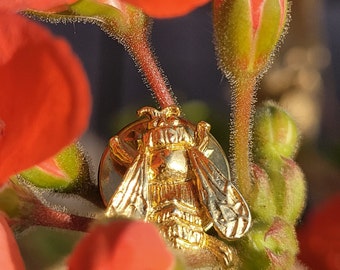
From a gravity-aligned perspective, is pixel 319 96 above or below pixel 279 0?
below

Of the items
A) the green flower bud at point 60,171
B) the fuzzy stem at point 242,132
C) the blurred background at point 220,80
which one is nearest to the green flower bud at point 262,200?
the fuzzy stem at point 242,132

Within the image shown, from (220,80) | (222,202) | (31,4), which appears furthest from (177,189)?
(220,80)

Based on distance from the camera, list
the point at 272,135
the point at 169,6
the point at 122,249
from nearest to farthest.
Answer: the point at 122,249 < the point at 169,6 < the point at 272,135

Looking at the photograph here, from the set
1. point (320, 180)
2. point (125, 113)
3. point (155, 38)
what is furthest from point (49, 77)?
point (155, 38)

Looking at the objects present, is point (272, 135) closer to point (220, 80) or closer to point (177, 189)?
point (177, 189)

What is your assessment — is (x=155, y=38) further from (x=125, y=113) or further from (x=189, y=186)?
(x=189, y=186)

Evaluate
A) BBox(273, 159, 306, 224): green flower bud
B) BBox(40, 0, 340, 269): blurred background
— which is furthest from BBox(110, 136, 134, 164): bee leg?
BBox(40, 0, 340, 269): blurred background

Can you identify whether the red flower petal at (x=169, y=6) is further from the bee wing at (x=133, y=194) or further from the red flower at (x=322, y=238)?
the red flower at (x=322, y=238)
